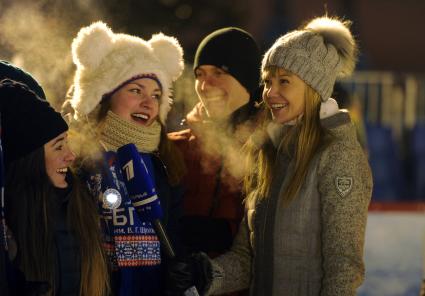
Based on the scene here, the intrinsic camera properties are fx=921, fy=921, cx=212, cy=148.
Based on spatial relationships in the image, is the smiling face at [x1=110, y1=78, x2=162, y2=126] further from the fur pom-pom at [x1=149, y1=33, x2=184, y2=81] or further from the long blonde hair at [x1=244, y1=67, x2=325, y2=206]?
the long blonde hair at [x1=244, y1=67, x2=325, y2=206]

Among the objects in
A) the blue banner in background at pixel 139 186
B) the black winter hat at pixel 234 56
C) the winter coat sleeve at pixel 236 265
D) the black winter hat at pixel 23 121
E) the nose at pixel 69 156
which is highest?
the black winter hat at pixel 234 56

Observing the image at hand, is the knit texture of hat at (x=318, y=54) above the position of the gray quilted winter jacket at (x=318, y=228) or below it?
above

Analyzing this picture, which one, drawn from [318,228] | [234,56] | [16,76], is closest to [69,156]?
[16,76]

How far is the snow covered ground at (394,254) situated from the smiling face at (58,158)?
382cm

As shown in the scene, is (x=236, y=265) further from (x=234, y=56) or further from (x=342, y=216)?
(x=234, y=56)

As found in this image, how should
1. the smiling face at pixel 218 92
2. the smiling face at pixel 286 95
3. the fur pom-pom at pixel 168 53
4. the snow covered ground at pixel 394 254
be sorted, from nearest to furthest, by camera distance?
the smiling face at pixel 286 95 → the fur pom-pom at pixel 168 53 → the smiling face at pixel 218 92 → the snow covered ground at pixel 394 254

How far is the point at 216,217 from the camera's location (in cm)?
448

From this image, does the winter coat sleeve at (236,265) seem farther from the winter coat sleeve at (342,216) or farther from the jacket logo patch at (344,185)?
the jacket logo patch at (344,185)

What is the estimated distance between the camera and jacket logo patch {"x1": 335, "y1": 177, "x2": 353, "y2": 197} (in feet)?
12.1

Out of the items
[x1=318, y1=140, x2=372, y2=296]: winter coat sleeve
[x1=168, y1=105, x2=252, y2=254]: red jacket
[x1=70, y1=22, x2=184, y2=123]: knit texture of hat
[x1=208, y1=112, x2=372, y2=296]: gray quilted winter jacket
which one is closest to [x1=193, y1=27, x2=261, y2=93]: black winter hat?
[x1=168, y1=105, x2=252, y2=254]: red jacket

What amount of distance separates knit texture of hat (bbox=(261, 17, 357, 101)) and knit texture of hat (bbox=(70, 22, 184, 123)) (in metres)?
0.55

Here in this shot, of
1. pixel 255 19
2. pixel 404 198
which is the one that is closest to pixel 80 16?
pixel 404 198

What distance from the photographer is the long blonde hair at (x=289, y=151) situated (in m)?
3.81

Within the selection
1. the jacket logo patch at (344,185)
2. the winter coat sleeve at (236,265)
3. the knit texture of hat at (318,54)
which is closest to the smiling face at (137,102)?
the knit texture of hat at (318,54)
